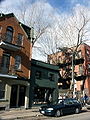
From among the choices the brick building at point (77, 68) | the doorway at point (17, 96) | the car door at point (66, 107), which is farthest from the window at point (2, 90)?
the brick building at point (77, 68)

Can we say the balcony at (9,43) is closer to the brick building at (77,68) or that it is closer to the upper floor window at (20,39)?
the upper floor window at (20,39)

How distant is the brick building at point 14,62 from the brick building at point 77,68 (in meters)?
17.4

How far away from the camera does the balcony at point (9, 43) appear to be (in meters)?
20.5

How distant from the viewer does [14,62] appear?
2211cm

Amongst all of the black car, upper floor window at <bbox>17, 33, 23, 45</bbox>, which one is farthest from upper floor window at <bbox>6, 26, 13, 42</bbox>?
the black car

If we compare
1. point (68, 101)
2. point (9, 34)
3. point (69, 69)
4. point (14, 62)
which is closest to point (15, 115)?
point (68, 101)

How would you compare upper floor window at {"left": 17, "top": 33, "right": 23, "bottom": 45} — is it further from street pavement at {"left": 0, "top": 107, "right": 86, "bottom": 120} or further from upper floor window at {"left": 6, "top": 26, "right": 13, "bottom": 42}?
street pavement at {"left": 0, "top": 107, "right": 86, "bottom": 120}

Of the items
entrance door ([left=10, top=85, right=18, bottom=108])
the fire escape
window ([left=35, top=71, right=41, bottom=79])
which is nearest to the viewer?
entrance door ([left=10, top=85, right=18, bottom=108])

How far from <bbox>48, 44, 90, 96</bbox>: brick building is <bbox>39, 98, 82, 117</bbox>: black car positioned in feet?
61.8

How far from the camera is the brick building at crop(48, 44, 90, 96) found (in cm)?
3966

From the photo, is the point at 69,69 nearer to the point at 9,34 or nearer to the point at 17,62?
the point at 17,62

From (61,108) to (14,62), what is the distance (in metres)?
8.01

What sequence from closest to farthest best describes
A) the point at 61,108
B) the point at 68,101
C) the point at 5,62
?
the point at 61,108, the point at 68,101, the point at 5,62

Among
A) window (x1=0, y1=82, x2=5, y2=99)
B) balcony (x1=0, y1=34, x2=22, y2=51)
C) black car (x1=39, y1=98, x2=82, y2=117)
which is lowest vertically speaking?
black car (x1=39, y1=98, x2=82, y2=117)
